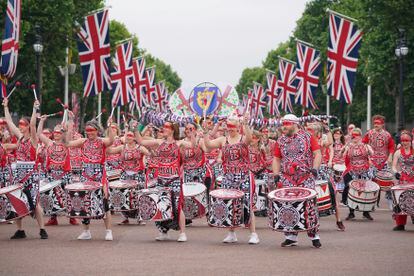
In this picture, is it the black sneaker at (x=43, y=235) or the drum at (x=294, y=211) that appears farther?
the black sneaker at (x=43, y=235)

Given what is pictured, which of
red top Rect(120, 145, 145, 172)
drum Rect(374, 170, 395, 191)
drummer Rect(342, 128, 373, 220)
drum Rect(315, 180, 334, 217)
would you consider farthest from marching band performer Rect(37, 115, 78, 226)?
drum Rect(374, 170, 395, 191)

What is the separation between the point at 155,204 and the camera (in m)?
14.2

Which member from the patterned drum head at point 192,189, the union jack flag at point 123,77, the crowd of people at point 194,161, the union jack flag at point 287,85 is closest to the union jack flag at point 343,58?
the crowd of people at point 194,161

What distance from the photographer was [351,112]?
76000 millimetres

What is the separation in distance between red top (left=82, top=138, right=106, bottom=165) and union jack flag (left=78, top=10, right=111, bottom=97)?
10.9 meters

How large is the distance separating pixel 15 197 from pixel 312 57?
2403 cm

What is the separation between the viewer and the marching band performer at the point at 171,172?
47.5 ft

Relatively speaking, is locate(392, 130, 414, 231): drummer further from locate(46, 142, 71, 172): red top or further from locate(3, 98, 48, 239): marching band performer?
locate(3, 98, 48, 239): marching band performer

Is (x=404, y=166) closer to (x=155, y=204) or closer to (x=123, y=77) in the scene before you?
(x=155, y=204)

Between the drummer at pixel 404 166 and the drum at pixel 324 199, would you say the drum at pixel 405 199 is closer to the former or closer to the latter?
the drummer at pixel 404 166

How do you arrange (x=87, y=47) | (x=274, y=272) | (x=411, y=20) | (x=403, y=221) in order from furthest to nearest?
(x=411, y=20)
(x=87, y=47)
(x=403, y=221)
(x=274, y=272)

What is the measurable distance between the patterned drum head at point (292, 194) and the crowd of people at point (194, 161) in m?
0.29

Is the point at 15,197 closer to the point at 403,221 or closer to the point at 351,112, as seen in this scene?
the point at 403,221

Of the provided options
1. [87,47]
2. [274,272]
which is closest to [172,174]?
[274,272]
